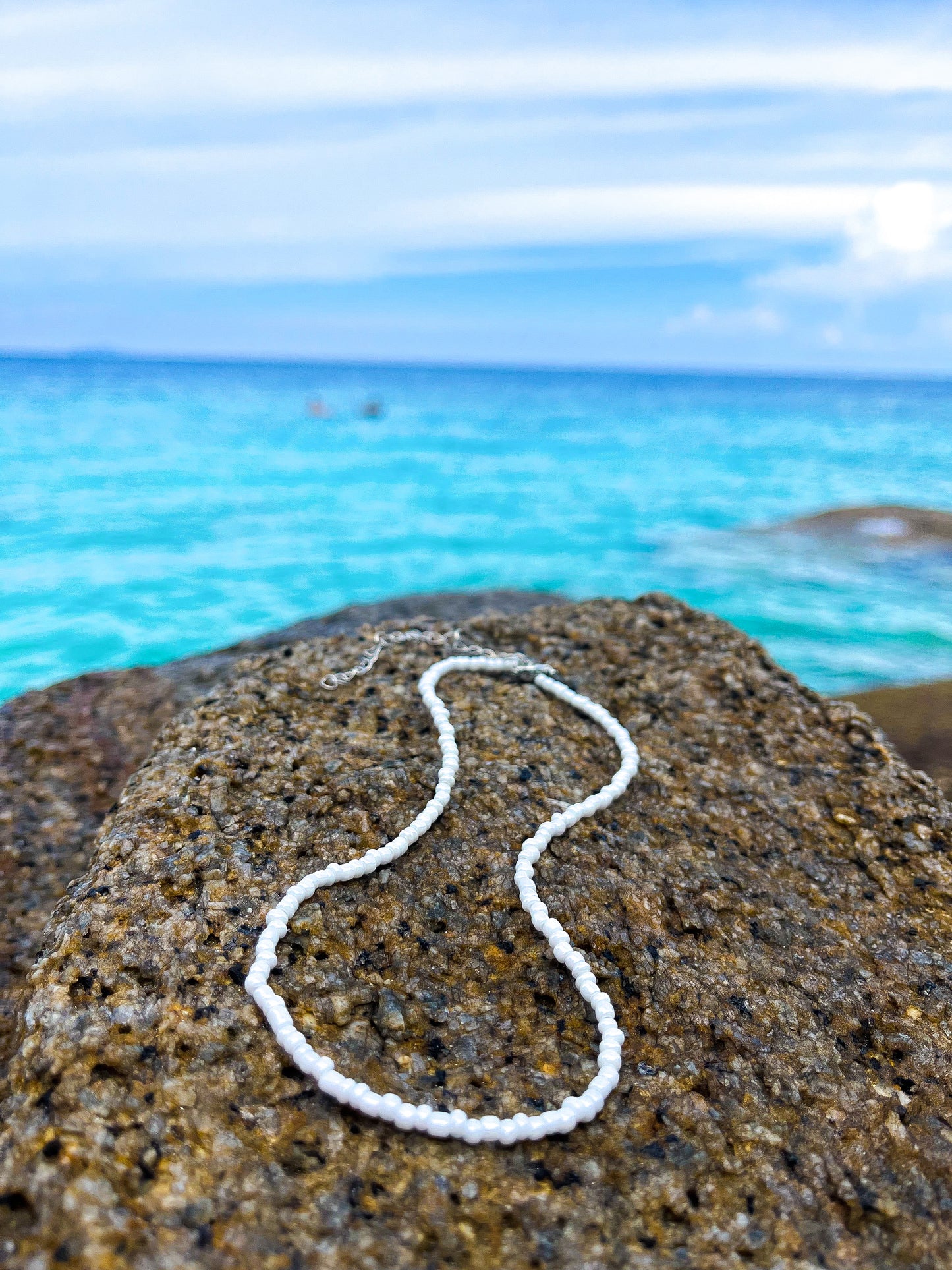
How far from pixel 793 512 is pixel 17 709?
1769 cm

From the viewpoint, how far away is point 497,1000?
223 cm

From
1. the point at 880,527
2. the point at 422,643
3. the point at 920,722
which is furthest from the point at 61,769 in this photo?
the point at 880,527

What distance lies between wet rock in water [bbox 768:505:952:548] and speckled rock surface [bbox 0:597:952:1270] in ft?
45.1

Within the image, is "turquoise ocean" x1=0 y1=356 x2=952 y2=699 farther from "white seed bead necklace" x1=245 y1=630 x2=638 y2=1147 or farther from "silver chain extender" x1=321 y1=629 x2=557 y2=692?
"white seed bead necklace" x1=245 y1=630 x2=638 y2=1147

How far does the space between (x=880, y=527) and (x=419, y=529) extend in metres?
8.67

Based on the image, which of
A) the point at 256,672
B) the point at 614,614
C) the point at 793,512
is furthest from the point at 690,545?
the point at 256,672

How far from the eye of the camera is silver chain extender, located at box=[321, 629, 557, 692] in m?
3.32

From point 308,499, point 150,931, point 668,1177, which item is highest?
point 150,931

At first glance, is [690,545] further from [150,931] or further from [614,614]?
[150,931]

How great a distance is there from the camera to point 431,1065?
6.73 feet

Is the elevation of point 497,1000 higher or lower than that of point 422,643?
lower

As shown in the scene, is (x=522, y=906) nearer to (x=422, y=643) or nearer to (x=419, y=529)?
(x=422, y=643)

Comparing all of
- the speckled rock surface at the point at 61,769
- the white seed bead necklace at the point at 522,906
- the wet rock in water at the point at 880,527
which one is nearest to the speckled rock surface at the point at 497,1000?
the white seed bead necklace at the point at 522,906

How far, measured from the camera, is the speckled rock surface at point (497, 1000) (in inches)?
66.1
